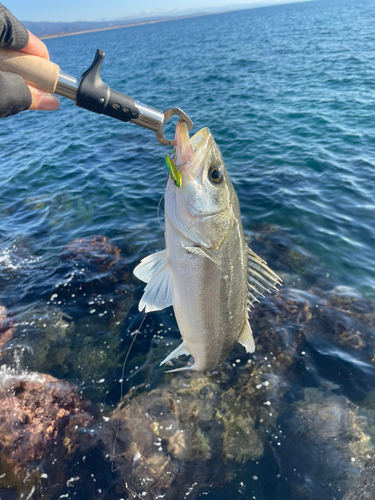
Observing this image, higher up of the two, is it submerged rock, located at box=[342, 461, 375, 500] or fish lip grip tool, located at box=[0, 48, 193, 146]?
fish lip grip tool, located at box=[0, 48, 193, 146]

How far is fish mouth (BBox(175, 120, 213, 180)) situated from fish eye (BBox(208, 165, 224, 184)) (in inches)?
5.4

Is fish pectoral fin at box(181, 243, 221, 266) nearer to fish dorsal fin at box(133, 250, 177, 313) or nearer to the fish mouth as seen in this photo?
fish dorsal fin at box(133, 250, 177, 313)

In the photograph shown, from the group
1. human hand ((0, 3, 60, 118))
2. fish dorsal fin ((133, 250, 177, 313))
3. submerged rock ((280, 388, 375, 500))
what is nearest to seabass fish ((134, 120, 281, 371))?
fish dorsal fin ((133, 250, 177, 313))

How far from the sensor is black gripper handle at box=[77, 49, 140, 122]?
114 inches

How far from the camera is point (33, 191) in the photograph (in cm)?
1283

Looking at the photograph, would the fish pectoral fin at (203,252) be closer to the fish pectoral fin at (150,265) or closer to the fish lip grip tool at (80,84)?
the fish pectoral fin at (150,265)

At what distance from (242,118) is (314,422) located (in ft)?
54.7

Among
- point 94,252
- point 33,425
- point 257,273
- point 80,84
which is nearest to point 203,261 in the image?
point 257,273

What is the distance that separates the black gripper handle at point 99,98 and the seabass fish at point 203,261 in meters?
0.60

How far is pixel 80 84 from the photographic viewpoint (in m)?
2.92

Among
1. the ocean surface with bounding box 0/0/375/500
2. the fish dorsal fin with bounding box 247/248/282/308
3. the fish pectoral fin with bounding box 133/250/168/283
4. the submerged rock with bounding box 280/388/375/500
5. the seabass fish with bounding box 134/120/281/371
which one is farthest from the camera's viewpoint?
the ocean surface with bounding box 0/0/375/500

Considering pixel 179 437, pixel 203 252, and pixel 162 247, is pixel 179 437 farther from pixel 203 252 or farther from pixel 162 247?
pixel 162 247

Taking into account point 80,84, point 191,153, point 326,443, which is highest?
point 80,84

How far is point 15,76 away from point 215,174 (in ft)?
6.37
